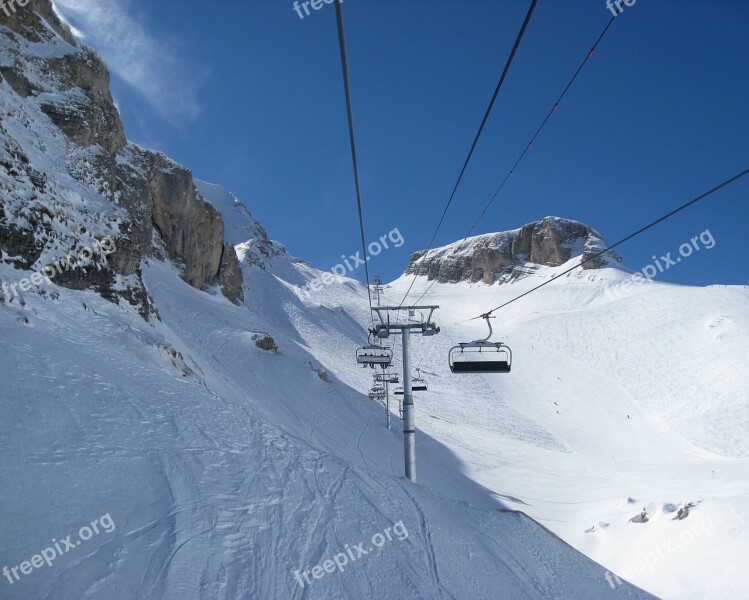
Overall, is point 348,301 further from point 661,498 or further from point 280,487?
point 280,487

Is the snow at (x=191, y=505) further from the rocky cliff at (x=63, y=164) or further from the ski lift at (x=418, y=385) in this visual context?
the ski lift at (x=418, y=385)

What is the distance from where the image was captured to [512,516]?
893 cm

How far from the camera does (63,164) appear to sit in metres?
18.9

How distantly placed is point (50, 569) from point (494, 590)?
5016 millimetres
